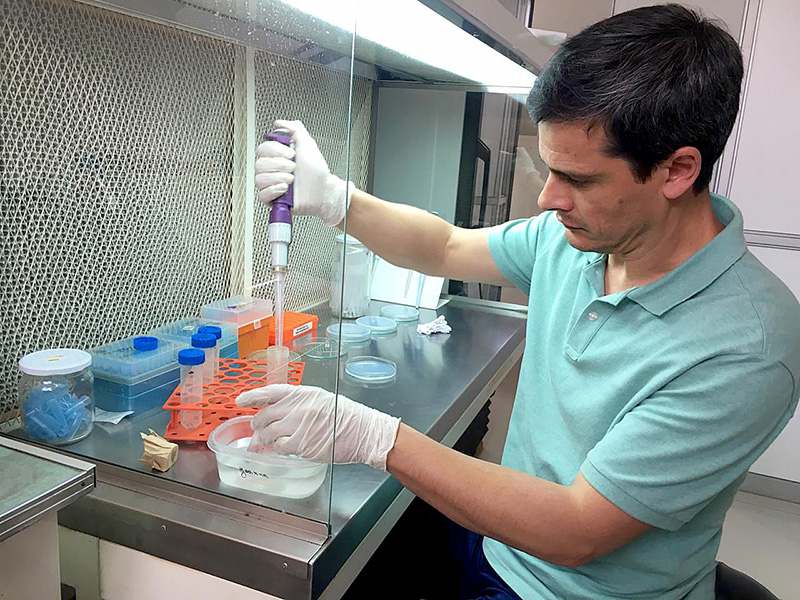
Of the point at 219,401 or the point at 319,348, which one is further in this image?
the point at 219,401

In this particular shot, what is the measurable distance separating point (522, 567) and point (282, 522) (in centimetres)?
50

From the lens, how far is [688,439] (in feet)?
2.91

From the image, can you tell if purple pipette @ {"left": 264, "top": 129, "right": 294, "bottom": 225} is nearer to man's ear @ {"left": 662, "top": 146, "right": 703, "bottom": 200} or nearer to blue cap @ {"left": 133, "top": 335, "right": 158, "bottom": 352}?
blue cap @ {"left": 133, "top": 335, "right": 158, "bottom": 352}

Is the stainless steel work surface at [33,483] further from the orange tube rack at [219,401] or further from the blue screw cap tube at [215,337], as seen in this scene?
the blue screw cap tube at [215,337]

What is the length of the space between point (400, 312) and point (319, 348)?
1.04m

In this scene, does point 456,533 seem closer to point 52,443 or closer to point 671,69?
point 52,443

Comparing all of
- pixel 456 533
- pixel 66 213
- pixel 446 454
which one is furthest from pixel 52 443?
pixel 456 533

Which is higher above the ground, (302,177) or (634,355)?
(302,177)

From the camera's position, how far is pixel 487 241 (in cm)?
145

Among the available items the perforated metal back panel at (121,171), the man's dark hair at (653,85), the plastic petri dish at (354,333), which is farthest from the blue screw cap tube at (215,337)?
the man's dark hair at (653,85)

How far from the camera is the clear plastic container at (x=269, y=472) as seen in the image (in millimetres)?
912

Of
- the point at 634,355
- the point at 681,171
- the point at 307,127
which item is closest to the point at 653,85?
the point at 681,171

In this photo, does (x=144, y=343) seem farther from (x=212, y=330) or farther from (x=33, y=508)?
(x=33, y=508)

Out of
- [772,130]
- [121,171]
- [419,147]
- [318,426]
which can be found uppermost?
[772,130]
